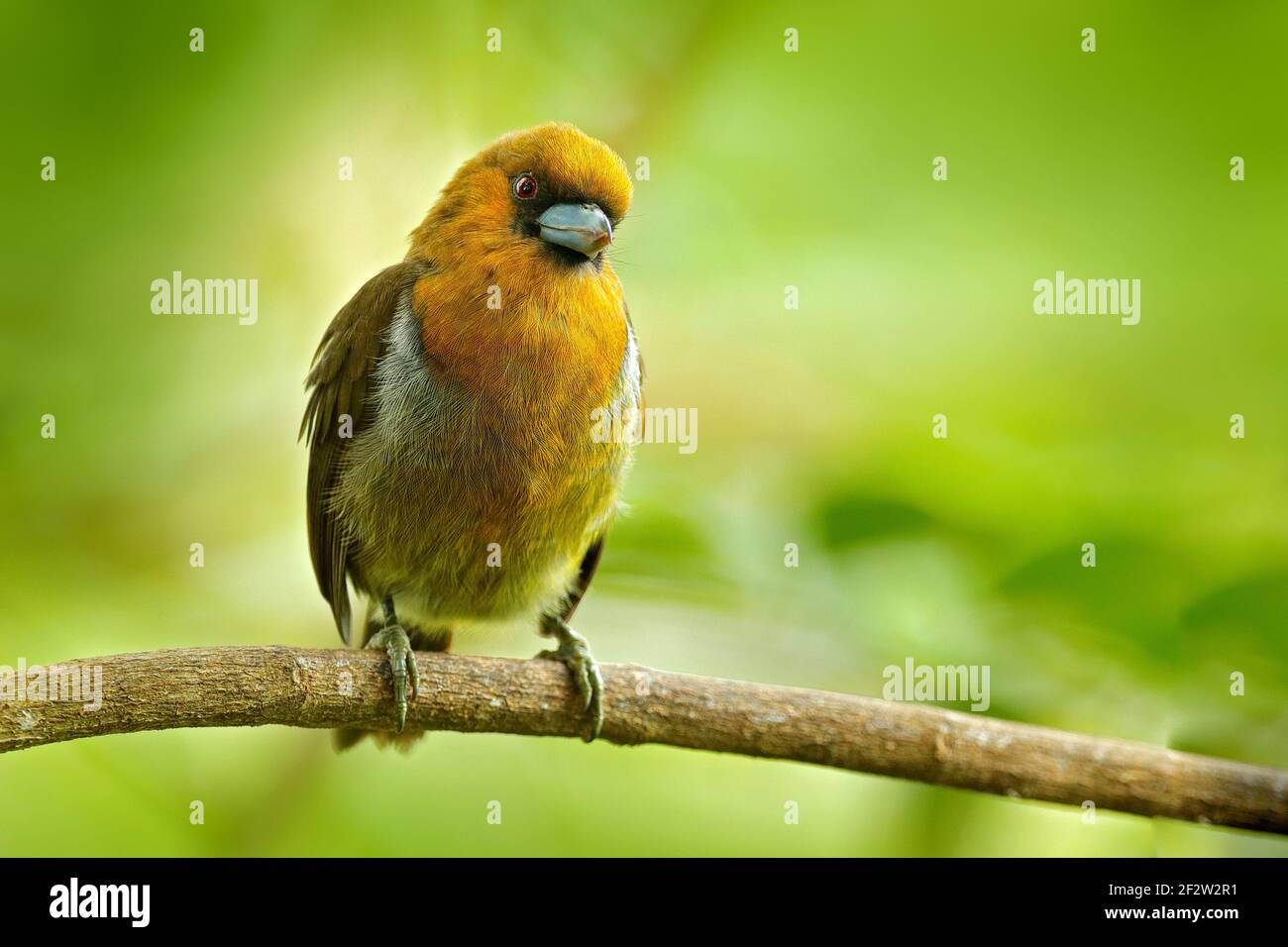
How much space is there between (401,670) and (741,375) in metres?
1.19

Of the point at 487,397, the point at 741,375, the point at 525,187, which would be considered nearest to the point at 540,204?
the point at 525,187

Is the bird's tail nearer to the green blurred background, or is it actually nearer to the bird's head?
the green blurred background

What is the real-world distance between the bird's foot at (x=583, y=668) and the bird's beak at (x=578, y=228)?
1.01 m

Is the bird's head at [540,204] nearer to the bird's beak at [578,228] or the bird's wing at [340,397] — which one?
the bird's beak at [578,228]

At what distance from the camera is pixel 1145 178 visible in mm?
2990

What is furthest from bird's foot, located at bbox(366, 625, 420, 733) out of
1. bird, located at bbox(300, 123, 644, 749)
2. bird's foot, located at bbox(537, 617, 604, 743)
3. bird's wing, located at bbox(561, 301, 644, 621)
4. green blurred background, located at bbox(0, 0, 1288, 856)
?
bird's wing, located at bbox(561, 301, 644, 621)

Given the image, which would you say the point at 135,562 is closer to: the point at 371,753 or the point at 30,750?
the point at 30,750

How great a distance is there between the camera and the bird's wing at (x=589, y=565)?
10.9 feet

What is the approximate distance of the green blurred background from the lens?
276 cm

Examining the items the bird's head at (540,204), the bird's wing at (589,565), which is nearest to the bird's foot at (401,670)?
the bird's wing at (589,565)

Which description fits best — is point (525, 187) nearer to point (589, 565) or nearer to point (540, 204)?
point (540, 204)

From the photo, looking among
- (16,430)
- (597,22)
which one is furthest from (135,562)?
(597,22)
